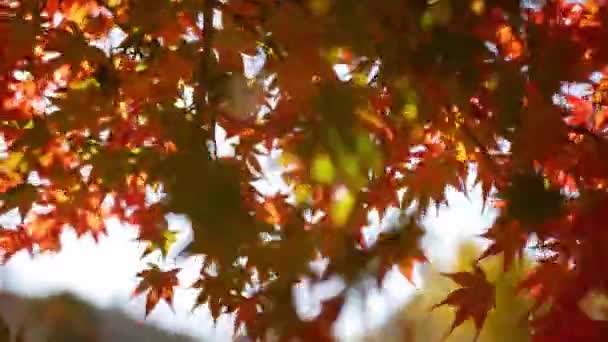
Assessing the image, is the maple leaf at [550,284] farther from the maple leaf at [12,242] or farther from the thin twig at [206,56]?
the maple leaf at [12,242]

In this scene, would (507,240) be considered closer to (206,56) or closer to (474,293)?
(474,293)

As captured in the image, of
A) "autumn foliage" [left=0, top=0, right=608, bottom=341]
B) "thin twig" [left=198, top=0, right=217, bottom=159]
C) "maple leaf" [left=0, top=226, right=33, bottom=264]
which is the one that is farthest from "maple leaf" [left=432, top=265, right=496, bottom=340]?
"maple leaf" [left=0, top=226, right=33, bottom=264]

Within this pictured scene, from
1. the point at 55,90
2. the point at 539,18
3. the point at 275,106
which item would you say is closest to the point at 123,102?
the point at 55,90

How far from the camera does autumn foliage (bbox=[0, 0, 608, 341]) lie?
952 mm

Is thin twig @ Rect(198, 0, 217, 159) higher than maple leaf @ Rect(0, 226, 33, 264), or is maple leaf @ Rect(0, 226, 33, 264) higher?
thin twig @ Rect(198, 0, 217, 159)

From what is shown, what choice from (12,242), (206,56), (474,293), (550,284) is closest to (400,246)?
(474,293)

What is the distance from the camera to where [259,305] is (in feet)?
4.23

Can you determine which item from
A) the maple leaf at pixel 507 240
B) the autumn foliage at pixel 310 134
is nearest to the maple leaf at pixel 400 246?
the autumn foliage at pixel 310 134

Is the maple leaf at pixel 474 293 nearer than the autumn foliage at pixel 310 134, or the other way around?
the autumn foliage at pixel 310 134

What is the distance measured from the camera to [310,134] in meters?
0.93

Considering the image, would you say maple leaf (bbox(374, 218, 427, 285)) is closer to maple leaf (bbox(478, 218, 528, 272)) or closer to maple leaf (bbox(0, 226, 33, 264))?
maple leaf (bbox(478, 218, 528, 272))

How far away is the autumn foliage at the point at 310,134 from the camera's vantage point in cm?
95

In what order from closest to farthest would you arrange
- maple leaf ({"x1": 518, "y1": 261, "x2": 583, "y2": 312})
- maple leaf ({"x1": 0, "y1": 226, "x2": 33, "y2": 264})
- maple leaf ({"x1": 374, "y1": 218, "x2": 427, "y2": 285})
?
maple leaf ({"x1": 518, "y1": 261, "x2": 583, "y2": 312}), maple leaf ({"x1": 374, "y1": 218, "x2": 427, "y2": 285}), maple leaf ({"x1": 0, "y1": 226, "x2": 33, "y2": 264})

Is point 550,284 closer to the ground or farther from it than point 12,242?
closer to the ground
